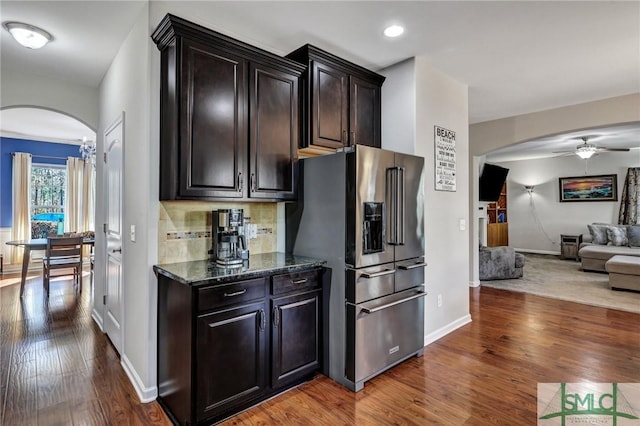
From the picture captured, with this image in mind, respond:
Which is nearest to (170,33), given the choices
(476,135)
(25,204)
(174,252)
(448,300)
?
(174,252)

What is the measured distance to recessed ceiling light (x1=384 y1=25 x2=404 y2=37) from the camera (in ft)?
8.81

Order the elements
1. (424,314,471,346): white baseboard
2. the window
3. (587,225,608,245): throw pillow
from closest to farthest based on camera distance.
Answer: (424,314,471,346): white baseboard → the window → (587,225,608,245): throw pillow

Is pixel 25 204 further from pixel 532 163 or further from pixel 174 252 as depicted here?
pixel 532 163

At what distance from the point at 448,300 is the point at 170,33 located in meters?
3.50

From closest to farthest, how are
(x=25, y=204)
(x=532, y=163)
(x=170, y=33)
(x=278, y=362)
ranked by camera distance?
(x=170, y=33) < (x=278, y=362) < (x=25, y=204) < (x=532, y=163)

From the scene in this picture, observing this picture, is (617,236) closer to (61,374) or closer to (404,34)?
(404,34)

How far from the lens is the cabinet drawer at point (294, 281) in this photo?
235 cm

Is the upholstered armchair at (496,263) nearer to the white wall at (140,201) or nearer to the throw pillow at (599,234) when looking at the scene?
the throw pillow at (599,234)

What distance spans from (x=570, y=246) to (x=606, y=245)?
3.09 ft

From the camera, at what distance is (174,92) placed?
2215mm

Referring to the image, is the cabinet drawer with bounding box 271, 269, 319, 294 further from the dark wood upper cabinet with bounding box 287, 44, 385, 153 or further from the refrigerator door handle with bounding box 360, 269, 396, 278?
the dark wood upper cabinet with bounding box 287, 44, 385, 153

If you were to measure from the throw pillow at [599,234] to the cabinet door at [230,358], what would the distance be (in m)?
8.76

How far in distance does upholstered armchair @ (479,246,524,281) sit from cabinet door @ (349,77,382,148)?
3.85 m

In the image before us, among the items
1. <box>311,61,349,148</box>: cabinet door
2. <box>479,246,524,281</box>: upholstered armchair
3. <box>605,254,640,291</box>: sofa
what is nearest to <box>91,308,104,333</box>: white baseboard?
<box>311,61,349,148</box>: cabinet door
